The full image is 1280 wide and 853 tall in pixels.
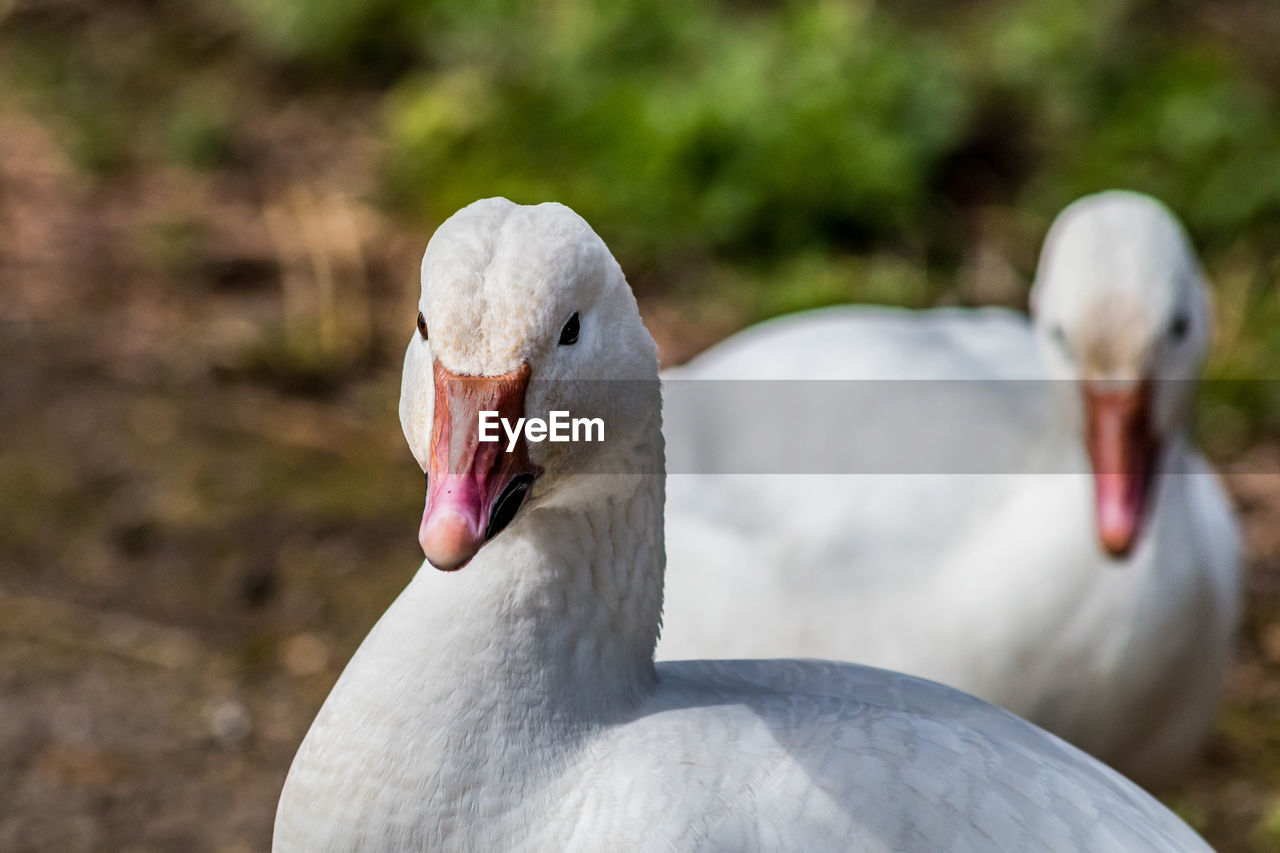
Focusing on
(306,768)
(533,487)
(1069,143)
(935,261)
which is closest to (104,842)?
(306,768)

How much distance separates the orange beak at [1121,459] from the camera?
9.56ft

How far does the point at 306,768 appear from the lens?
189 centimetres

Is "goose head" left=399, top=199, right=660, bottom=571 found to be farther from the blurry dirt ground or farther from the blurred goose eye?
the blurry dirt ground

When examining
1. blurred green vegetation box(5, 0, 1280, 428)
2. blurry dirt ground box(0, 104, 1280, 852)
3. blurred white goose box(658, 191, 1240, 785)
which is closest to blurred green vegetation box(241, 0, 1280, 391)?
blurred green vegetation box(5, 0, 1280, 428)

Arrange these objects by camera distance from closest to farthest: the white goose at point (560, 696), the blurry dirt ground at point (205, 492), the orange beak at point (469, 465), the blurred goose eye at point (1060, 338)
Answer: the orange beak at point (469, 465) < the white goose at point (560, 696) < the blurred goose eye at point (1060, 338) < the blurry dirt ground at point (205, 492)

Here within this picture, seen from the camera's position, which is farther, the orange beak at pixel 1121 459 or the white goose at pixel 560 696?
the orange beak at pixel 1121 459

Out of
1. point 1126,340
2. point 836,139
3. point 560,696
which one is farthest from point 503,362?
point 836,139

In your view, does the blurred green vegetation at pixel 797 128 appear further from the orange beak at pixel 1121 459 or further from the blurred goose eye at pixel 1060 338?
the orange beak at pixel 1121 459

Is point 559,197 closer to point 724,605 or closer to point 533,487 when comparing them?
point 724,605

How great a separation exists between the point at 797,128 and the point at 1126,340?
2795mm

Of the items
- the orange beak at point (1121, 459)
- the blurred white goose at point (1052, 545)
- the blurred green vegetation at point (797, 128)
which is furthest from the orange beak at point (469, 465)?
the blurred green vegetation at point (797, 128)

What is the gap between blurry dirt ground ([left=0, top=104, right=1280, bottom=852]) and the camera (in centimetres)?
360

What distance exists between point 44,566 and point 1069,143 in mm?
4027

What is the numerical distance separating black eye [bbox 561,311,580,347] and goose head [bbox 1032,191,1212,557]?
1.48m
